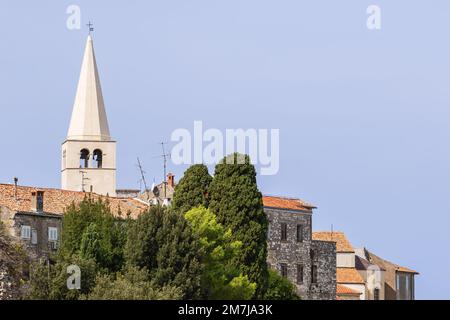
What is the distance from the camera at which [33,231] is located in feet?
307

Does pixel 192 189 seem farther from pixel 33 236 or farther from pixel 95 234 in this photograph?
pixel 95 234

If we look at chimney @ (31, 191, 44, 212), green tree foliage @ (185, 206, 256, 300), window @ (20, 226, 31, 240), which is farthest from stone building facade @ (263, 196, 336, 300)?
window @ (20, 226, 31, 240)

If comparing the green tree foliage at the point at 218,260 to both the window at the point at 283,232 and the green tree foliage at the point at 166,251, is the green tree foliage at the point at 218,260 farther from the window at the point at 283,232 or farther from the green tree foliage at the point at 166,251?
the window at the point at 283,232

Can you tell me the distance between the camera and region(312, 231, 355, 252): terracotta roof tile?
414 feet

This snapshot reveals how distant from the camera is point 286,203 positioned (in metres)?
114

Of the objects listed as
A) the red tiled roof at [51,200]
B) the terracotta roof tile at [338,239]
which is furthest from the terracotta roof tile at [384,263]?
the red tiled roof at [51,200]

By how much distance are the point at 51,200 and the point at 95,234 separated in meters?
11.6

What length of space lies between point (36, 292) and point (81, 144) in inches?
1876

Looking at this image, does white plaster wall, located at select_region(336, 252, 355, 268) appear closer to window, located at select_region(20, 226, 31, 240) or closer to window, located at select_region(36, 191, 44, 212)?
window, located at select_region(36, 191, 44, 212)

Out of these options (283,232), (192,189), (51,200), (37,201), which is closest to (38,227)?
(37,201)

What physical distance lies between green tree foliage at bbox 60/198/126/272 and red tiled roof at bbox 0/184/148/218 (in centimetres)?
236

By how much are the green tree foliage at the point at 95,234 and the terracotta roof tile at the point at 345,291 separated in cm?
2943
